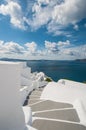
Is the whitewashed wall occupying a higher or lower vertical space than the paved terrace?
higher

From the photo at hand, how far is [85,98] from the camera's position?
40.3 ft

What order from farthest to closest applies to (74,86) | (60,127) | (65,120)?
(74,86)
(65,120)
(60,127)

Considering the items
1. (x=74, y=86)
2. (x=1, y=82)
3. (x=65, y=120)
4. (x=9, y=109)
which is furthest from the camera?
(x=74, y=86)

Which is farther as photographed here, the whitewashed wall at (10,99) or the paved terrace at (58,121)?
the paved terrace at (58,121)

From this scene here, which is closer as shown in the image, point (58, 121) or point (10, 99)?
point (10, 99)

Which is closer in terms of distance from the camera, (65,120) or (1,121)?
(1,121)

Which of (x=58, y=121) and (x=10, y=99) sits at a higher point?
(x=10, y=99)

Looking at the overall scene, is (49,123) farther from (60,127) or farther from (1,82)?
(1,82)

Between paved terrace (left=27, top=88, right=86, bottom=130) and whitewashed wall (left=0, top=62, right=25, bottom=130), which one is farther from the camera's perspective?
paved terrace (left=27, top=88, right=86, bottom=130)

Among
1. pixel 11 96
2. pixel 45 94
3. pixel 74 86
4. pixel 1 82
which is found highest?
pixel 1 82

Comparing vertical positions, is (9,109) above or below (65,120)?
above

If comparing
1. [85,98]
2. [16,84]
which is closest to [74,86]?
[85,98]

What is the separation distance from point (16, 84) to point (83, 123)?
4609 millimetres

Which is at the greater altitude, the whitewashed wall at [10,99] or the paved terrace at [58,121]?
the whitewashed wall at [10,99]
